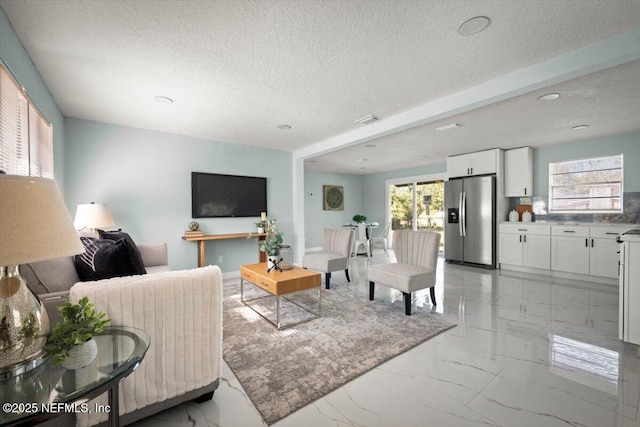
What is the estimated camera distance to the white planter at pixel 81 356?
995 mm

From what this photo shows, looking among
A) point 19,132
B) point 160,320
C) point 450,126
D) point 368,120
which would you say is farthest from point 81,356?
point 450,126

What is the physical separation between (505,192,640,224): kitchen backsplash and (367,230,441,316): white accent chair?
11.4ft

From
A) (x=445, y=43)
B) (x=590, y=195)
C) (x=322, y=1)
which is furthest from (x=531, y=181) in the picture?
(x=322, y=1)

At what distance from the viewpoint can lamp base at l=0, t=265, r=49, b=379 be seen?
0.90 m

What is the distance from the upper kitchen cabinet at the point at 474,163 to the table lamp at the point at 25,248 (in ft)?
20.2

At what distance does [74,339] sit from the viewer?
1.00m

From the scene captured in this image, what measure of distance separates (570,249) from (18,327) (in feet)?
20.4

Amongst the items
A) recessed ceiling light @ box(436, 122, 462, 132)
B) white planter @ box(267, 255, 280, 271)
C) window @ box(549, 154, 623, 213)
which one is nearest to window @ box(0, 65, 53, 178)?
white planter @ box(267, 255, 280, 271)

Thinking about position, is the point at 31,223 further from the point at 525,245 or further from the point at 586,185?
the point at 586,185

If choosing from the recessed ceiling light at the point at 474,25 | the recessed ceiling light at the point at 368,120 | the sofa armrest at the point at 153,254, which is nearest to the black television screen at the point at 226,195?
the sofa armrest at the point at 153,254

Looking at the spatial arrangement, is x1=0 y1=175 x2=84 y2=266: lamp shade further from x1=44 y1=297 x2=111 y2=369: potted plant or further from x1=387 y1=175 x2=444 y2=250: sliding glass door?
x1=387 y1=175 x2=444 y2=250: sliding glass door

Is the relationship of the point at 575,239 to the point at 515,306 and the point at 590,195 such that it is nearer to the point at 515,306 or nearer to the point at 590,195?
the point at 590,195

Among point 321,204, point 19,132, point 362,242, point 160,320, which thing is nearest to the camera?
point 160,320

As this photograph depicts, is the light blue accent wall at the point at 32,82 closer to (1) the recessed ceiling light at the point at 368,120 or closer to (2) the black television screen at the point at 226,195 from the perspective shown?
(2) the black television screen at the point at 226,195
